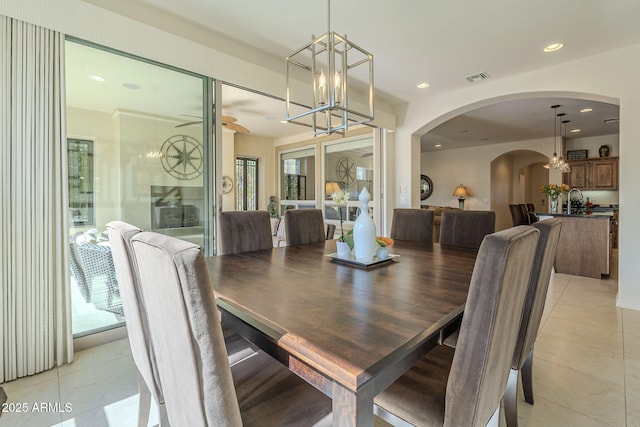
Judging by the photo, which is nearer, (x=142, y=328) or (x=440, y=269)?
(x=142, y=328)

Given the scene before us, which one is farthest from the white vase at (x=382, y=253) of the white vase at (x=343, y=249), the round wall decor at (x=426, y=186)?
the round wall decor at (x=426, y=186)

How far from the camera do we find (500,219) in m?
8.88

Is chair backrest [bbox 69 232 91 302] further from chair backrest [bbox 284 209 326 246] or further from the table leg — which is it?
the table leg

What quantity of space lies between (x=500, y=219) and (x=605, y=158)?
2731mm

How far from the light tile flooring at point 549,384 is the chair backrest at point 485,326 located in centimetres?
101

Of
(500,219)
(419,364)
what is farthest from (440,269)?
(500,219)

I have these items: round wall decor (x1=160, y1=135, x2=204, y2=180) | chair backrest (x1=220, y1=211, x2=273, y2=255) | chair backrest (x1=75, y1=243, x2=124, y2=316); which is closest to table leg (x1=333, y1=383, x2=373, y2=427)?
chair backrest (x1=220, y1=211, x2=273, y2=255)

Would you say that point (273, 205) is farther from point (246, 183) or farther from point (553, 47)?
point (553, 47)

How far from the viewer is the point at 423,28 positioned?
2.63 meters

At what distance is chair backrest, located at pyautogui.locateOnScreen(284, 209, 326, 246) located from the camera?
2.62m

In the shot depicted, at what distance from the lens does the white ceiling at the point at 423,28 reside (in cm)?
234

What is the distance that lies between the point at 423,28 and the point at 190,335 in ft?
9.64

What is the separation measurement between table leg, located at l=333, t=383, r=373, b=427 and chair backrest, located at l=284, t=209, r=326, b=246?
1.87 m

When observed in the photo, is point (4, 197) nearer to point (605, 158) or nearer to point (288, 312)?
point (288, 312)
